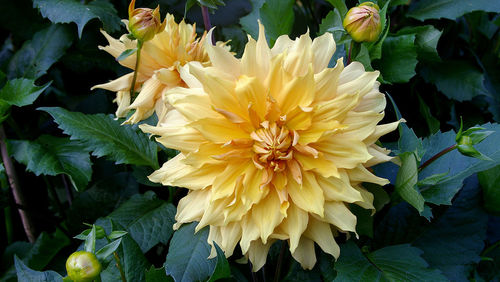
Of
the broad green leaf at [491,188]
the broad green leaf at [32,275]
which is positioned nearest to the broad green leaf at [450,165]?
the broad green leaf at [491,188]

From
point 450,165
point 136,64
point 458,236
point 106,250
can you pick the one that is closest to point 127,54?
point 136,64

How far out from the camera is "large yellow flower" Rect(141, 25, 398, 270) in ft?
1.90

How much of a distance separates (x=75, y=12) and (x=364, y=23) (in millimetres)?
552

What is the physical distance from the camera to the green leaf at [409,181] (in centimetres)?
62

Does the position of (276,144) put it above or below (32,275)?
above

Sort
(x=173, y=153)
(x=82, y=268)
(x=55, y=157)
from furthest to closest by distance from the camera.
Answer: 1. (x=55, y=157)
2. (x=173, y=153)
3. (x=82, y=268)

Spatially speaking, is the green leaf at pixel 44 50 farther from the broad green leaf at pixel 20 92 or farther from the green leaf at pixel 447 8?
the green leaf at pixel 447 8

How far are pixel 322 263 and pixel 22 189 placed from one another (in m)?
0.64

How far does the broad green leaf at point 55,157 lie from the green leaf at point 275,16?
377 mm

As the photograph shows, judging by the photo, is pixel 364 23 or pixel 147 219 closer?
pixel 364 23

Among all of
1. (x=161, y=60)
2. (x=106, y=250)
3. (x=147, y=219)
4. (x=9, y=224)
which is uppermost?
(x=161, y=60)

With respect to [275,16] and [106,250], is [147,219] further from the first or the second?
[275,16]

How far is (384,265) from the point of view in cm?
71

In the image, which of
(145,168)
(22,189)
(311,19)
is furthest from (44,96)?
(311,19)
